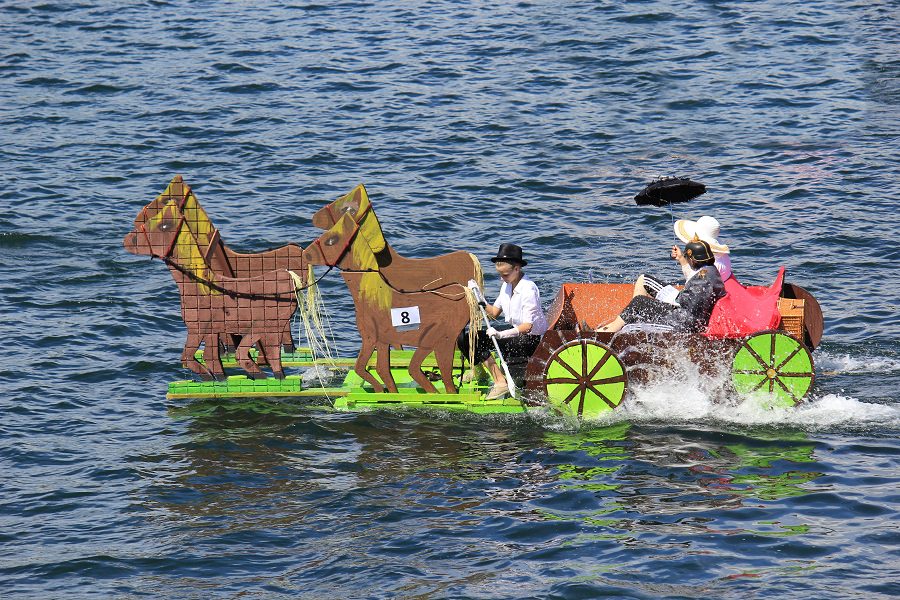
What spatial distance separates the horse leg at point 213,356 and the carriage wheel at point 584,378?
3655 mm

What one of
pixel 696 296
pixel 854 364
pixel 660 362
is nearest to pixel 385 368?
pixel 660 362

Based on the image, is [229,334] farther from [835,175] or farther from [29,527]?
[835,175]

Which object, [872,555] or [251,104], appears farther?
[251,104]

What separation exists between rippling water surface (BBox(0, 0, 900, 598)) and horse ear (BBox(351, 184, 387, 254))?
1.99 m

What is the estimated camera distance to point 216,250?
1310cm

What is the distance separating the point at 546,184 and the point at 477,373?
8.73m

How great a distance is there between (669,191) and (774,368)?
273cm

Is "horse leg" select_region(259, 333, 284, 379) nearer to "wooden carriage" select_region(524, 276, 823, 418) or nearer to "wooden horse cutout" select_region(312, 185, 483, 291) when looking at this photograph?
"wooden horse cutout" select_region(312, 185, 483, 291)

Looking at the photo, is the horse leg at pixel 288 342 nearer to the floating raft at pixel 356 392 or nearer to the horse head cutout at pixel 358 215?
the floating raft at pixel 356 392

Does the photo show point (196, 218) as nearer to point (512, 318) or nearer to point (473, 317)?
point (473, 317)

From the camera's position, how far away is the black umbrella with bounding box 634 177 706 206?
13844 mm

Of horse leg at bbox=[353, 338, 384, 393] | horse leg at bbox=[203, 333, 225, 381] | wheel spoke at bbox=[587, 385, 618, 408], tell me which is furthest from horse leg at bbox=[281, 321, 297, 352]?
wheel spoke at bbox=[587, 385, 618, 408]

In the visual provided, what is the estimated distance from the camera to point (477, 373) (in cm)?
1378

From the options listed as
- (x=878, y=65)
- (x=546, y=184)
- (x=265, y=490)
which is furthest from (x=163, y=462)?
(x=878, y=65)
